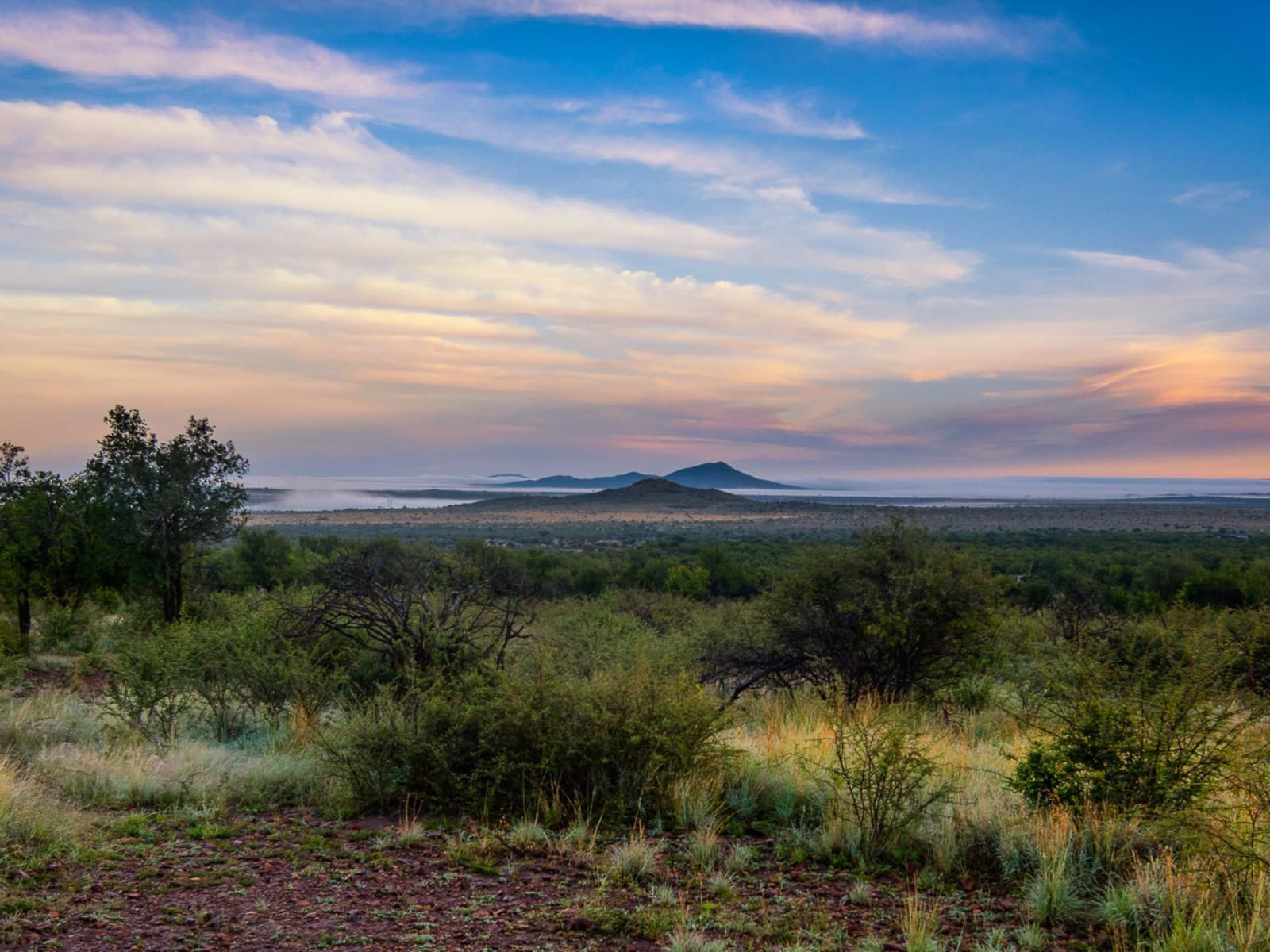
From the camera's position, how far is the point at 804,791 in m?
7.75

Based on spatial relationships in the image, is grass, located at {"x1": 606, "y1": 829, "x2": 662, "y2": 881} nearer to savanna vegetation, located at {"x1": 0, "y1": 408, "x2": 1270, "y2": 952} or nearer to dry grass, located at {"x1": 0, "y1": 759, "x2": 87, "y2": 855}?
savanna vegetation, located at {"x1": 0, "y1": 408, "x2": 1270, "y2": 952}

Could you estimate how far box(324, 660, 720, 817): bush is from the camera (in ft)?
25.0

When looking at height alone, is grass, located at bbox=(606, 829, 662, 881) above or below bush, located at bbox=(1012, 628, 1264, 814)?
below

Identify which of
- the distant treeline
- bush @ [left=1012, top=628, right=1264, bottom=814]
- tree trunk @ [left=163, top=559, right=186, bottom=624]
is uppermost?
bush @ [left=1012, top=628, right=1264, bottom=814]

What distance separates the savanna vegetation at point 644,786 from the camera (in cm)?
534

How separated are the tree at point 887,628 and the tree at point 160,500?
53.4 ft

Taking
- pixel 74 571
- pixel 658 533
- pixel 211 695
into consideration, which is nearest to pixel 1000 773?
pixel 211 695

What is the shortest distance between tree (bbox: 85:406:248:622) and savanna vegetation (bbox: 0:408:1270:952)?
974 centimetres

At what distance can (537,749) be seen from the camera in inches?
304

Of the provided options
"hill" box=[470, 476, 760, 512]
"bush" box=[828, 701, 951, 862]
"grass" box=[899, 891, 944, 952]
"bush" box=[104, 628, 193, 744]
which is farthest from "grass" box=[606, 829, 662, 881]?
"hill" box=[470, 476, 760, 512]

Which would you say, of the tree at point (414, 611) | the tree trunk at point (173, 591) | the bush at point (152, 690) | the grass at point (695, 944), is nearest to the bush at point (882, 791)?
the grass at point (695, 944)

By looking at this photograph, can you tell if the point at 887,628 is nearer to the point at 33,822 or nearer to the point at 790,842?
the point at 790,842

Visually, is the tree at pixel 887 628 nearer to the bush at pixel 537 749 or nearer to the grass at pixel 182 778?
the bush at pixel 537 749

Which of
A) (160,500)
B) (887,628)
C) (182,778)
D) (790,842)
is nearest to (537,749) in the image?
(790,842)
